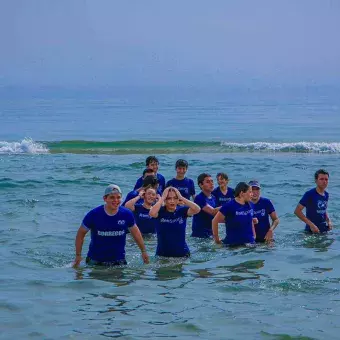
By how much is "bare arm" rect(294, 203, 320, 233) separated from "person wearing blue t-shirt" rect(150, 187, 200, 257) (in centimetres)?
323

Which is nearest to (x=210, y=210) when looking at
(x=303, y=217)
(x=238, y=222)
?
(x=238, y=222)

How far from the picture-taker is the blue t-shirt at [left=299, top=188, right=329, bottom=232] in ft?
55.3

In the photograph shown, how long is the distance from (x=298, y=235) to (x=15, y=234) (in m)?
6.28

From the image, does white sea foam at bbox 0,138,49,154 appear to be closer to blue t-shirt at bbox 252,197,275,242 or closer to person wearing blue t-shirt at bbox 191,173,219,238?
person wearing blue t-shirt at bbox 191,173,219,238

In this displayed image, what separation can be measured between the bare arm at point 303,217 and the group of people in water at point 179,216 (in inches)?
0.8

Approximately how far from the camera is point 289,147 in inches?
1577

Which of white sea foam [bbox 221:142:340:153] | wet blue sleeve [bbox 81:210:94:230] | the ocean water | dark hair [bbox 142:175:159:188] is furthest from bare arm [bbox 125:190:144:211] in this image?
white sea foam [bbox 221:142:340:153]

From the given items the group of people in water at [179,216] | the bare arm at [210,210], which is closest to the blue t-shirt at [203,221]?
the group of people in water at [179,216]

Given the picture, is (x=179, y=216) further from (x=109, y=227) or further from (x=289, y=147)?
(x=289, y=147)

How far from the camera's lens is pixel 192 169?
31.5m

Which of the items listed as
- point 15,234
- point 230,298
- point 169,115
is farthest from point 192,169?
point 169,115

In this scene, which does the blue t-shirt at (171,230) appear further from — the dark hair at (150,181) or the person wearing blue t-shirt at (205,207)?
the person wearing blue t-shirt at (205,207)

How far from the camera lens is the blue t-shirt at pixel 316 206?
1686 centimetres

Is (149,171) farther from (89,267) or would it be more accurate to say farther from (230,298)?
(230,298)
